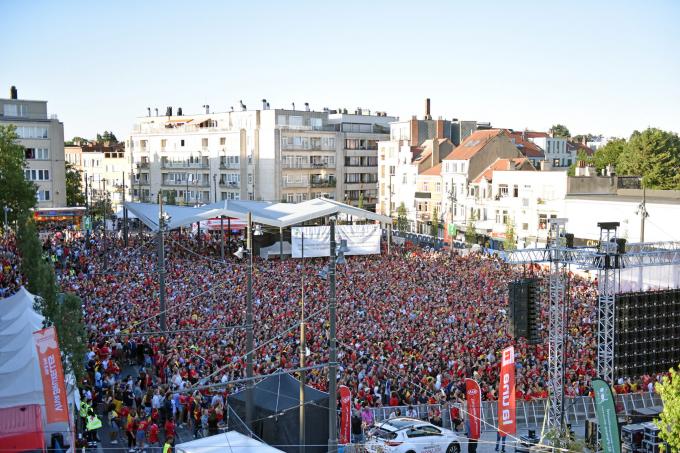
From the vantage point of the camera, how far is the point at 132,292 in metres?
29.3

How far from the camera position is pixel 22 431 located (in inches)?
549

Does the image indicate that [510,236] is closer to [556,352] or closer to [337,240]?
[337,240]

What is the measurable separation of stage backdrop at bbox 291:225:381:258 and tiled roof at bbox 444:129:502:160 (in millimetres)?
21466

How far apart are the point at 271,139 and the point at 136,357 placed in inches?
2014

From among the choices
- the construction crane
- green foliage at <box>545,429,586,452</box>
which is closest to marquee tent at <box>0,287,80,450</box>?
green foliage at <box>545,429,586,452</box>

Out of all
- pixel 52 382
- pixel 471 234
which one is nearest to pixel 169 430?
pixel 52 382

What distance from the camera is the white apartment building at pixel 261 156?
73938mm

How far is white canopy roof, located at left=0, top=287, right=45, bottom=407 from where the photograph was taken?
16141 mm

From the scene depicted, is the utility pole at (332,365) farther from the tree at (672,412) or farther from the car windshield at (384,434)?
the tree at (672,412)

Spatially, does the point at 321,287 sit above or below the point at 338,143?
below

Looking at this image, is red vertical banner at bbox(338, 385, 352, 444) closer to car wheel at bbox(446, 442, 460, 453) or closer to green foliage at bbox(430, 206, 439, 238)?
car wheel at bbox(446, 442, 460, 453)

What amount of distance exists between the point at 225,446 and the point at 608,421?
8366 mm

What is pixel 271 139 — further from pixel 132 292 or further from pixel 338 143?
pixel 132 292

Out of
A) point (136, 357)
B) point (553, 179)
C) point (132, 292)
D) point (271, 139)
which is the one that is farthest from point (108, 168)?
point (136, 357)
